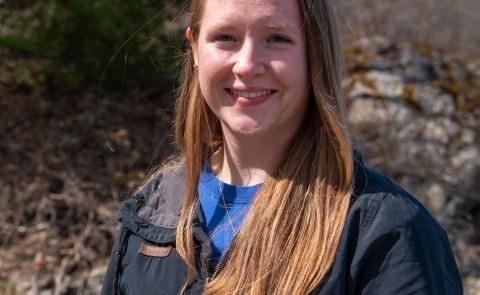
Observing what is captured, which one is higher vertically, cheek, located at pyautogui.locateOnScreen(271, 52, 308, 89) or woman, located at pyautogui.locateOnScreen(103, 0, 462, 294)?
cheek, located at pyautogui.locateOnScreen(271, 52, 308, 89)

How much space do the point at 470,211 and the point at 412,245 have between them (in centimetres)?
397

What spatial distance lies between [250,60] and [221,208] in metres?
0.46

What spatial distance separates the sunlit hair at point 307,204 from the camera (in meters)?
1.81

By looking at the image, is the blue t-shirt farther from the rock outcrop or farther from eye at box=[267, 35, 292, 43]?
the rock outcrop

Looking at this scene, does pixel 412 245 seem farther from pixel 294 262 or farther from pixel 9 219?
pixel 9 219

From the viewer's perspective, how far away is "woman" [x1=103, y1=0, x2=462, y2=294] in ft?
5.68

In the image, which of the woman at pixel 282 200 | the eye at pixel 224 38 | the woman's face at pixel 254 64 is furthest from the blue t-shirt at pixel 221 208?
the eye at pixel 224 38

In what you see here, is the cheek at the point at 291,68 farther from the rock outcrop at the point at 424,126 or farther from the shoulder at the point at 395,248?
the rock outcrop at the point at 424,126

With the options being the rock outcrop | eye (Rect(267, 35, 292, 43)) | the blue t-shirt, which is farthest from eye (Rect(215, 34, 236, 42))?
the rock outcrop

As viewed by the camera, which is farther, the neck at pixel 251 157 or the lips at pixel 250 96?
the neck at pixel 251 157

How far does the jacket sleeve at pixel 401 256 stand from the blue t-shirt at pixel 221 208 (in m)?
0.39

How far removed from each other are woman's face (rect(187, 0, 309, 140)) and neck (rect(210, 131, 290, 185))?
0.04 meters

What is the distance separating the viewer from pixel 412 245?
1689 millimetres

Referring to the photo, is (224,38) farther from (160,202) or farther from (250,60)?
(160,202)
